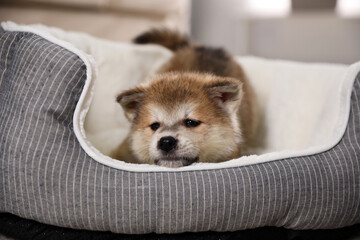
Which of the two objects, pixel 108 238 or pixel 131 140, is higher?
pixel 131 140

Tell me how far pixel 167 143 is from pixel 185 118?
16cm

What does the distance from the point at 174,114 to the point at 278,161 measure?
406mm

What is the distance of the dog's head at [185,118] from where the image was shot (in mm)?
1445

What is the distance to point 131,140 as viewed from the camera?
164 centimetres

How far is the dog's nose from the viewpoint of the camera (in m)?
1.40

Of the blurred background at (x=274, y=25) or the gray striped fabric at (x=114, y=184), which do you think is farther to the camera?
the blurred background at (x=274, y=25)

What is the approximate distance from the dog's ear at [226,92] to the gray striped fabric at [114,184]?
1.19 feet

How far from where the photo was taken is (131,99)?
5.26 feet

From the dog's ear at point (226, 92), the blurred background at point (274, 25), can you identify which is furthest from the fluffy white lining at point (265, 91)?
the blurred background at point (274, 25)

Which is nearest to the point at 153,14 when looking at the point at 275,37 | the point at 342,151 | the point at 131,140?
the point at 275,37

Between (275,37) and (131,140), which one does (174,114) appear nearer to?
(131,140)

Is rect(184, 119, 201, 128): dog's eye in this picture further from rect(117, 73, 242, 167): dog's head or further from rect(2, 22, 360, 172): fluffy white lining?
rect(2, 22, 360, 172): fluffy white lining

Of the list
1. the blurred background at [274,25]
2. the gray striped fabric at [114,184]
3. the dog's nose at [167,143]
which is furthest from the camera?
the blurred background at [274,25]

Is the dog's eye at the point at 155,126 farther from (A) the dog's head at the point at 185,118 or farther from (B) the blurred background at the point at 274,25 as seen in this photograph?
(B) the blurred background at the point at 274,25
